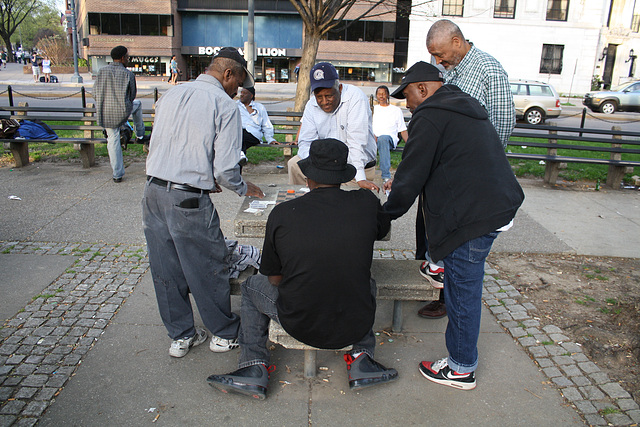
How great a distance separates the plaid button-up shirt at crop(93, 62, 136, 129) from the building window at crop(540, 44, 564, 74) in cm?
3716

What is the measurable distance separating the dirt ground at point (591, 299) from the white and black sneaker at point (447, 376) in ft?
3.29

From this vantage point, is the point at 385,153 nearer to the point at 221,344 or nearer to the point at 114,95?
the point at 114,95

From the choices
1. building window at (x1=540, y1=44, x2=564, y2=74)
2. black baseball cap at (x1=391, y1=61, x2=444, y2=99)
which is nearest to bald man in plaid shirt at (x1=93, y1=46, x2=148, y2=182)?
black baseball cap at (x1=391, y1=61, x2=444, y2=99)

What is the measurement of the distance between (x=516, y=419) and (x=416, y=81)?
6.72 ft

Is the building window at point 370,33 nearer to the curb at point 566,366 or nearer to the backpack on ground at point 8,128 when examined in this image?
A: the backpack on ground at point 8,128

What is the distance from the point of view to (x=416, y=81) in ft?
10.0

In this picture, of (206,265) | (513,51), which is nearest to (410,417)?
(206,265)

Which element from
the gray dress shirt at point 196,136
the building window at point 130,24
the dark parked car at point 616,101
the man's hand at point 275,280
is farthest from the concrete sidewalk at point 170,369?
the building window at point 130,24

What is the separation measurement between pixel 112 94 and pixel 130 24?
37175mm

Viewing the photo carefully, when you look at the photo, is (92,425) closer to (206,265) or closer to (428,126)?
(206,265)

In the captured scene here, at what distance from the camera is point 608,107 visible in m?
24.7

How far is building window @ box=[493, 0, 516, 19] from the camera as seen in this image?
3706 cm

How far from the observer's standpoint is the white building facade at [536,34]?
1454 inches

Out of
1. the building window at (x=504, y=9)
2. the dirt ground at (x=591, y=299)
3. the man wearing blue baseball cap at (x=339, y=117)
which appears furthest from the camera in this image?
the building window at (x=504, y=9)
